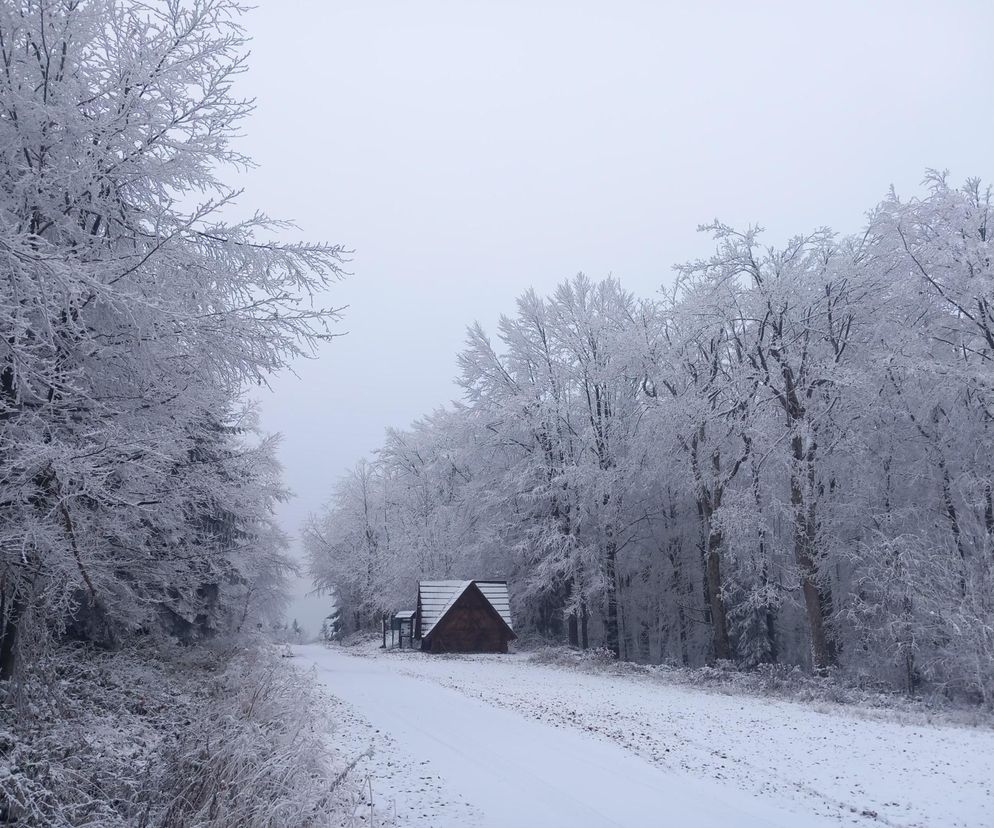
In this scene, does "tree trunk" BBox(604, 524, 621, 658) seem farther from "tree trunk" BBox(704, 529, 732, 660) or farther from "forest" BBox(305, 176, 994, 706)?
"tree trunk" BBox(704, 529, 732, 660)

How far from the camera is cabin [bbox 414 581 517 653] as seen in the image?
112ft

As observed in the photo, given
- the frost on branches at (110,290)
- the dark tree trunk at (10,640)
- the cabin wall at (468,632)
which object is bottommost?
the cabin wall at (468,632)

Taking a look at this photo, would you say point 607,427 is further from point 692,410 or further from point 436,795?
point 436,795

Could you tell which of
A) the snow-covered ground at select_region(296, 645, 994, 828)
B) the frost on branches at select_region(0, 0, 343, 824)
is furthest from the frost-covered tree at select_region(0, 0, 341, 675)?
the snow-covered ground at select_region(296, 645, 994, 828)

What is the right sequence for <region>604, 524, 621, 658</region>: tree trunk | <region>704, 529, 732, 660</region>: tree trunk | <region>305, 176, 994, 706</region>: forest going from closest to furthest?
<region>305, 176, 994, 706</region>: forest < <region>704, 529, 732, 660</region>: tree trunk < <region>604, 524, 621, 658</region>: tree trunk

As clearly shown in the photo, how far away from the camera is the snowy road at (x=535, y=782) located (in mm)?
7258

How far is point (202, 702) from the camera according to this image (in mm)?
9711

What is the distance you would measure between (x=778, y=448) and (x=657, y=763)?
12.3 meters

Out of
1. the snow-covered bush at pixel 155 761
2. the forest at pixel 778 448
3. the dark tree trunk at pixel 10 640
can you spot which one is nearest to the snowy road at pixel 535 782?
the snow-covered bush at pixel 155 761

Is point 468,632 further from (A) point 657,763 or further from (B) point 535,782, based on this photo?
(B) point 535,782

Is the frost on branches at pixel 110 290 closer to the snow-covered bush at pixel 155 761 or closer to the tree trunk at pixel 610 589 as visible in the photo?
the snow-covered bush at pixel 155 761

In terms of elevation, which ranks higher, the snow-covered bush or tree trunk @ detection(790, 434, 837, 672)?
tree trunk @ detection(790, 434, 837, 672)

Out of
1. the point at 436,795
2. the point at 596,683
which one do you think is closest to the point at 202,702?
the point at 436,795

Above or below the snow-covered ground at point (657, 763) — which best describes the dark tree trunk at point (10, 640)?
above
